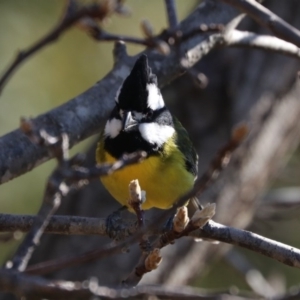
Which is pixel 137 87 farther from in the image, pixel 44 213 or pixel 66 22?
pixel 44 213

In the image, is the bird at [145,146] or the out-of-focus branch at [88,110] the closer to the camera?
the out-of-focus branch at [88,110]

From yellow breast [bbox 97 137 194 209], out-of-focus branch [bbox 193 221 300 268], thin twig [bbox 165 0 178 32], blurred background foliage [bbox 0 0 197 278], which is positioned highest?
blurred background foliage [bbox 0 0 197 278]

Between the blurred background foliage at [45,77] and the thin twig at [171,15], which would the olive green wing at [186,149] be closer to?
the thin twig at [171,15]

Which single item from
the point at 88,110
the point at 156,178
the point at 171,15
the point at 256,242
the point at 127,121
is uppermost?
the point at 171,15

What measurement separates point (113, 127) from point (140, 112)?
0.13m

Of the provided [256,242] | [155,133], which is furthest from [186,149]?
[256,242]

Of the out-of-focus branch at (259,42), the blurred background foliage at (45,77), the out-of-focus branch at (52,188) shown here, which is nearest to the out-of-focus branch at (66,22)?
the out-of-focus branch at (52,188)

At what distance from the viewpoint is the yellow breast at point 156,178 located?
9.31 ft

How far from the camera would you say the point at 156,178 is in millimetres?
2865

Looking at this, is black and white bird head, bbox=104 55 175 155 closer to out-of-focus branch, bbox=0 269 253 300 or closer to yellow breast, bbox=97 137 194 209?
yellow breast, bbox=97 137 194 209

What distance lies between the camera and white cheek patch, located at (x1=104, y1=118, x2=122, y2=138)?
115 inches

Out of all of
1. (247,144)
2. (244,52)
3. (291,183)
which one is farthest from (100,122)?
(291,183)

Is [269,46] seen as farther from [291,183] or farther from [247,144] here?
[291,183]

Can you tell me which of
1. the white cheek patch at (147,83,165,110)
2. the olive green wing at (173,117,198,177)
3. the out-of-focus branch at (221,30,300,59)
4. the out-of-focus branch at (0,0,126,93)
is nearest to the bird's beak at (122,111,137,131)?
the white cheek patch at (147,83,165,110)
